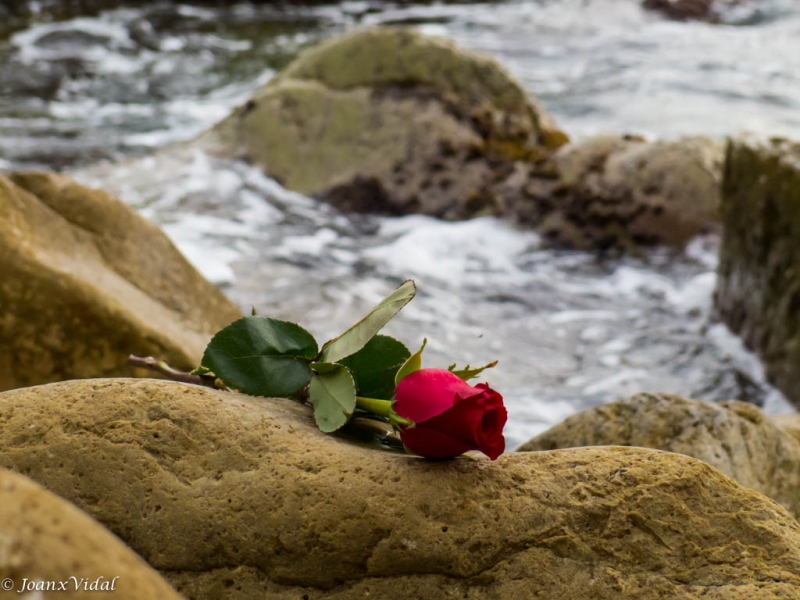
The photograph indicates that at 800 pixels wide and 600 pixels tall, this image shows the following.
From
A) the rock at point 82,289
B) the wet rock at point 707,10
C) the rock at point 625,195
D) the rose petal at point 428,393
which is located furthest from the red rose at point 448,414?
the wet rock at point 707,10

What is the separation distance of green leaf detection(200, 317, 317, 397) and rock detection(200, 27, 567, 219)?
4.52m

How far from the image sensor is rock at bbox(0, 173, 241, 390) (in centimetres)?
196

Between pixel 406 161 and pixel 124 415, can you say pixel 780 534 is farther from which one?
pixel 406 161

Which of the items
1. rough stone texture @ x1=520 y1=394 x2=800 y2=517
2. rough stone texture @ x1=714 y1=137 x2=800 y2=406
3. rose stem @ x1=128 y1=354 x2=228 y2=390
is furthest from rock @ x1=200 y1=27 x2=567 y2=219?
rose stem @ x1=128 y1=354 x2=228 y2=390

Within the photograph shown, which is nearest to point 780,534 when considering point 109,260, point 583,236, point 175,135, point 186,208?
point 109,260

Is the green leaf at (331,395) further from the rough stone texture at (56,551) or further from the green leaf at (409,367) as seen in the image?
the rough stone texture at (56,551)

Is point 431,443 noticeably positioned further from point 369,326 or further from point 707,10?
point 707,10

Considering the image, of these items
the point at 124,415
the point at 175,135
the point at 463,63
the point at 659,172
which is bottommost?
the point at 175,135

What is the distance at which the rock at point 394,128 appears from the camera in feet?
18.9

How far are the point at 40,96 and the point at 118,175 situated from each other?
3.16 metres

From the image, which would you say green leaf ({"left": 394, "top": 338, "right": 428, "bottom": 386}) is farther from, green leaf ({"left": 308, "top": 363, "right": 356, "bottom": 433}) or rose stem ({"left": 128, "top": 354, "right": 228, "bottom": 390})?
rose stem ({"left": 128, "top": 354, "right": 228, "bottom": 390})

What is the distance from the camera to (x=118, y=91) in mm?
9008

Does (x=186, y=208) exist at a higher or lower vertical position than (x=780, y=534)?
lower

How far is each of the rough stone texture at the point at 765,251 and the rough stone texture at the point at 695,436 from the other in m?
1.97
